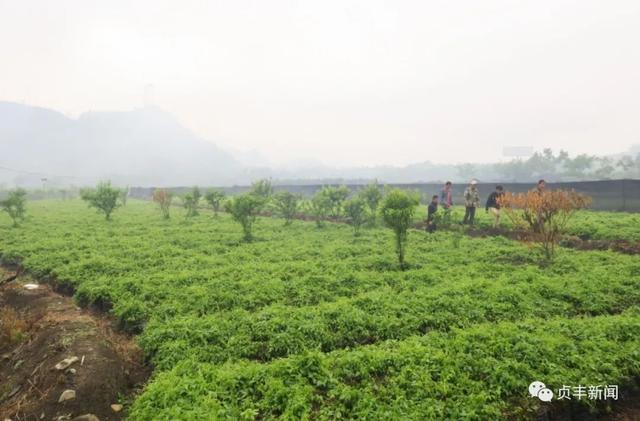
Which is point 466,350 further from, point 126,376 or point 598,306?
point 126,376

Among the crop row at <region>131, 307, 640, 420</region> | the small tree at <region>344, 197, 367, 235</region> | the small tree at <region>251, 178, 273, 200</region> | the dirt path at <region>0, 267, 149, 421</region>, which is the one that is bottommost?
the dirt path at <region>0, 267, 149, 421</region>

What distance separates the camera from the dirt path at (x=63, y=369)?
5422 millimetres

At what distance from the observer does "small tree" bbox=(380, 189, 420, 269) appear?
11125 millimetres

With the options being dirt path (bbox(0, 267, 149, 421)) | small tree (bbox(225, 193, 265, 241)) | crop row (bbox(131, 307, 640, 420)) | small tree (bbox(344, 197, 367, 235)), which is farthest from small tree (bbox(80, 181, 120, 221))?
crop row (bbox(131, 307, 640, 420))

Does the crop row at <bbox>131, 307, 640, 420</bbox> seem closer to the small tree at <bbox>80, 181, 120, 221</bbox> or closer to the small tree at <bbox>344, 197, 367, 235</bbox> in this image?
the small tree at <bbox>344, 197, 367, 235</bbox>

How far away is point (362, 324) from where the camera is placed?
7.17 metres

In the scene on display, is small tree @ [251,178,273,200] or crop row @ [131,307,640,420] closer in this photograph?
crop row @ [131,307,640,420]

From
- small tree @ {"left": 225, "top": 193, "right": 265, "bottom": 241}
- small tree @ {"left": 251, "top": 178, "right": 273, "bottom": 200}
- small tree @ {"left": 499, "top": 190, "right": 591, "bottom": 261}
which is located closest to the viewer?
small tree @ {"left": 499, "top": 190, "right": 591, "bottom": 261}

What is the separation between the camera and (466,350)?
20.1 feet

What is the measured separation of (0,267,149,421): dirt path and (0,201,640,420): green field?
447 millimetres

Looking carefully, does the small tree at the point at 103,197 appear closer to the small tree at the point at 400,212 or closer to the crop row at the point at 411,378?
the small tree at the point at 400,212

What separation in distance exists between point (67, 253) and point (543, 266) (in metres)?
15.1

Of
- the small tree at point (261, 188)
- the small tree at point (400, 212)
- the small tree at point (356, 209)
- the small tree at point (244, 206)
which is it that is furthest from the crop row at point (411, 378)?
the small tree at point (261, 188)

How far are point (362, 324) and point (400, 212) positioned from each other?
4691 millimetres
